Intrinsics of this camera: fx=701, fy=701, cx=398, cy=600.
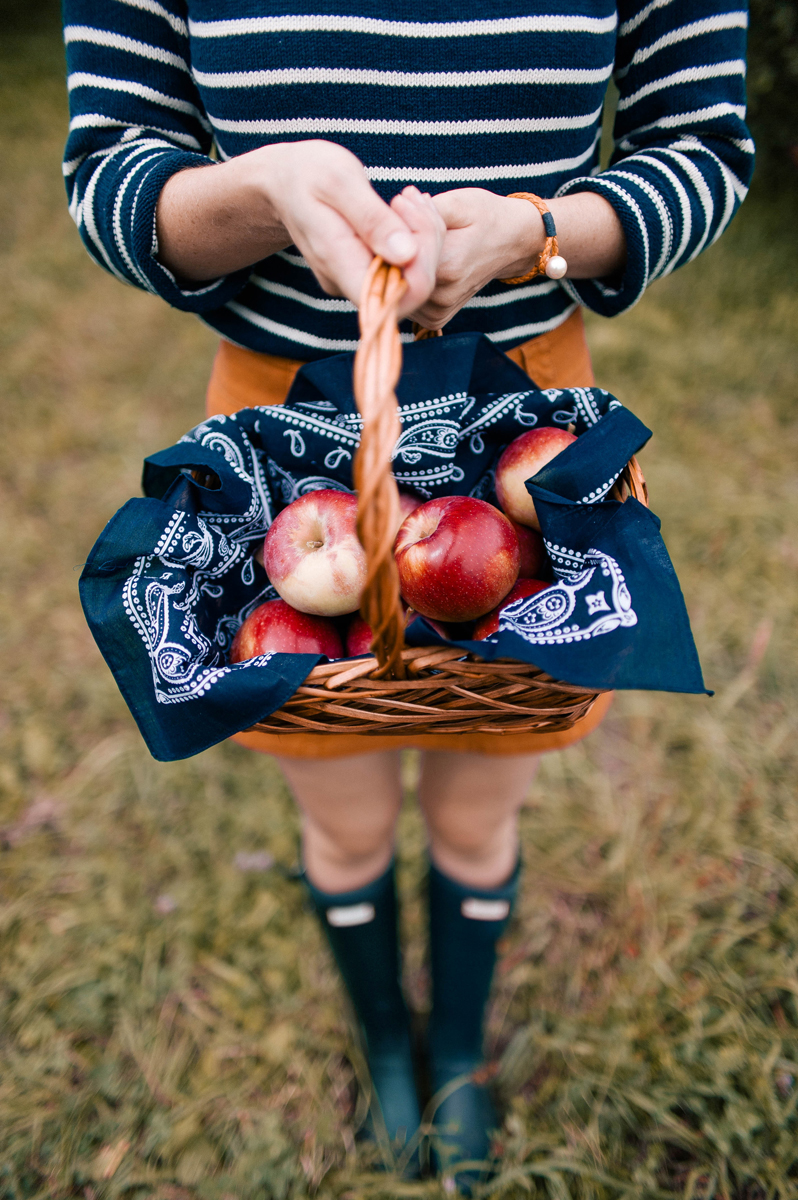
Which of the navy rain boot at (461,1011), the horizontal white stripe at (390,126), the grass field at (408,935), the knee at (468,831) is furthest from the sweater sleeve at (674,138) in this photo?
the grass field at (408,935)

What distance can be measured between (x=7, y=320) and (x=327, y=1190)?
3691 mm

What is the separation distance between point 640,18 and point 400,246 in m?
0.57

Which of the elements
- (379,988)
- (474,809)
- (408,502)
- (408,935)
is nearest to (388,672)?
(408,502)

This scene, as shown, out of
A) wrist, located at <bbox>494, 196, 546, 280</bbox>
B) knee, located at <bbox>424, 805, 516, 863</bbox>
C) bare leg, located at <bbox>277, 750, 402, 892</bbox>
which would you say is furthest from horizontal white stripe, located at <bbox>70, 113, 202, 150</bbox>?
knee, located at <bbox>424, 805, 516, 863</bbox>

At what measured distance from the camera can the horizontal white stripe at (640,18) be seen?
851mm

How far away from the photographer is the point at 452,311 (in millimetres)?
739

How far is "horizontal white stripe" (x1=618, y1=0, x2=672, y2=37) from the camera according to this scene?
85 centimetres

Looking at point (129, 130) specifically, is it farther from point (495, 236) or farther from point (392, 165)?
point (495, 236)

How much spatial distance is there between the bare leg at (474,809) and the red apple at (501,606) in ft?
1.00

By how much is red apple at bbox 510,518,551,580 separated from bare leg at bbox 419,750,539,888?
300mm

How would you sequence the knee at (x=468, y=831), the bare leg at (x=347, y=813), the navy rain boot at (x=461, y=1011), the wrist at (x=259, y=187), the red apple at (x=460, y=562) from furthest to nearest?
the navy rain boot at (x=461, y=1011) → the knee at (x=468, y=831) → the bare leg at (x=347, y=813) → the red apple at (x=460, y=562) → the wrist at (x=259, y=187)

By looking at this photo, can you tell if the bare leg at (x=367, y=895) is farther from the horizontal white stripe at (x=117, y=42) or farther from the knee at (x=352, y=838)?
the horizontal white stripe at (x=117, y=42)

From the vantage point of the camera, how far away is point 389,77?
0.78m

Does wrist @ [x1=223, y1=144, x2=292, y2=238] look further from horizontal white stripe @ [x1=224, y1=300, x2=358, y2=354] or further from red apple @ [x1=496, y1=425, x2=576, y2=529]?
red apple @ [x1=496, y1=425, x2=576, y2=529]
